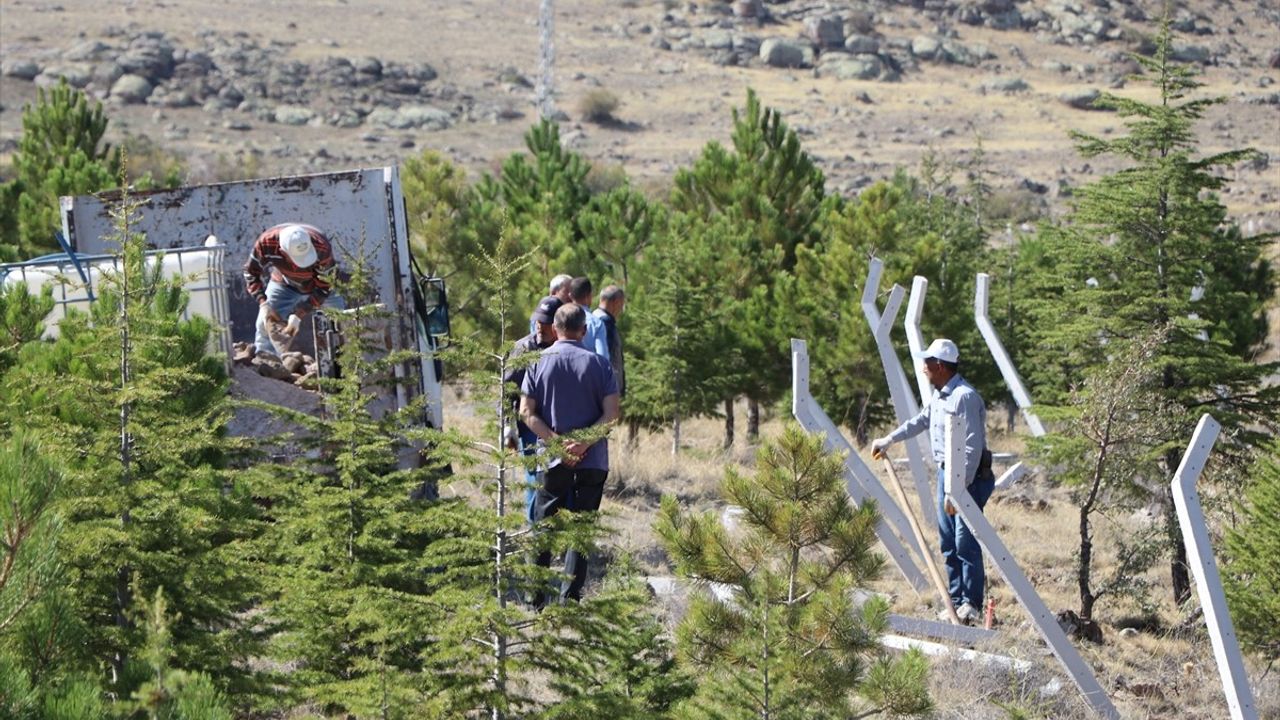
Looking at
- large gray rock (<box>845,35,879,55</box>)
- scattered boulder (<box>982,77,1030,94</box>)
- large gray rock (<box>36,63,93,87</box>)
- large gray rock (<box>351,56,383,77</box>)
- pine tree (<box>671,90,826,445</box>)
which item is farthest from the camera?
large gray rock (<box>845,35,879,55</box>)

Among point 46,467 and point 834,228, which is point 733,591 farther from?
point 834,228

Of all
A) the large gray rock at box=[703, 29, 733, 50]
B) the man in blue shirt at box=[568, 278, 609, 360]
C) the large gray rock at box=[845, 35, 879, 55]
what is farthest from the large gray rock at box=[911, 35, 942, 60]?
the man in blue shirt at box=[568, 278, 609, 360]

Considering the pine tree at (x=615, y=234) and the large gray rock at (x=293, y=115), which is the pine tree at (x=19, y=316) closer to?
the pine tree at (x=615, y=234)

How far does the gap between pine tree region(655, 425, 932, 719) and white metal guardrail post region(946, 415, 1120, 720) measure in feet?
4.63

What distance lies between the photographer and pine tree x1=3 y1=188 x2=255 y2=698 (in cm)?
461

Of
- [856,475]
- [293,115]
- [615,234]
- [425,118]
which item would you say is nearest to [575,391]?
[856,475]

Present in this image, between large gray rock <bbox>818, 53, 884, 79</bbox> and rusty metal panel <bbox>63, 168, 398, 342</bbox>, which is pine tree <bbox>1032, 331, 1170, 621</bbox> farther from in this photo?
large gray rock <bbox>818, 53, 884, 79</bbox>

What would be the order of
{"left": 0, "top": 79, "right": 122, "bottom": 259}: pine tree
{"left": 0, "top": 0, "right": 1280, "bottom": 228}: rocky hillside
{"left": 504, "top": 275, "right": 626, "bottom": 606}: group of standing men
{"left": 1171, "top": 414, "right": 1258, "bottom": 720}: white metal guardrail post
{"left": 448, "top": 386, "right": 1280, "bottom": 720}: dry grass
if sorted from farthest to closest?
{"left": 0, "top": 0, "right": 1280, "bottom": 228}: rocky hillside, {"left": 0, "top": 79, "right": 122, "bottom": 259}: pine tree, {"left": 504, "top": 275, "right": 626, "bottom": 606}: group of standing men, {"left": 448, "top": 386, "right": 1280, "bottom": 720}: dry grass, {"left": 1171, "top": 414, "right": 1258, "bottom": 720}: white metal guardrail post

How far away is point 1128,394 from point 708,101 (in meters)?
59.1

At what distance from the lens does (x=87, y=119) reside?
63.9 ft

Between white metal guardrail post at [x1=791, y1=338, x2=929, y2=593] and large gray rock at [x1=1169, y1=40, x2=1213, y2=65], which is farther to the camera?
large gray rock at [x1=1169, y1=40, x2=1213, y2=65]

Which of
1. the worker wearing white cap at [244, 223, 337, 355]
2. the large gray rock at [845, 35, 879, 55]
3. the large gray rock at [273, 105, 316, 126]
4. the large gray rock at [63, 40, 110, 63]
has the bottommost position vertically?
the large gray rock at [273, 105, 316, 126]

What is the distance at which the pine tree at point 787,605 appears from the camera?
503 centimetres

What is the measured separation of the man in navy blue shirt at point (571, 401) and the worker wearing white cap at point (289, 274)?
1677 mm
